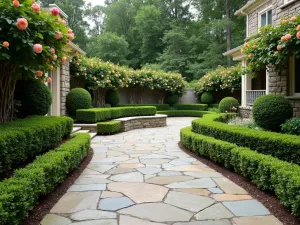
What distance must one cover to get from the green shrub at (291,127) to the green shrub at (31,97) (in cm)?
528

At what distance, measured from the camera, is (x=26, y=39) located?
13.0 ft

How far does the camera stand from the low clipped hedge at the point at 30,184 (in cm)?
230

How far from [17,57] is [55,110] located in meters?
5.40

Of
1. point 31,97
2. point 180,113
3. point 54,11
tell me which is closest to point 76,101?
point 31,97

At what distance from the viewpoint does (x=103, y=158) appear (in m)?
5.84

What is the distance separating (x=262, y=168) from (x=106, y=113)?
26.3 feet

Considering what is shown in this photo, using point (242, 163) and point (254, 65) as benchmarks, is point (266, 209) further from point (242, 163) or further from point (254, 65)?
point (254, 65)

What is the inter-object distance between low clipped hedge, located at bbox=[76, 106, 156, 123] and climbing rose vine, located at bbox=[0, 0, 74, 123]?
4.81 meters

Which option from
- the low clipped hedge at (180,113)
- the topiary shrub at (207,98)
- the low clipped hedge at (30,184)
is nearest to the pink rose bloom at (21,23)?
the low clipped hedge at (30,184)

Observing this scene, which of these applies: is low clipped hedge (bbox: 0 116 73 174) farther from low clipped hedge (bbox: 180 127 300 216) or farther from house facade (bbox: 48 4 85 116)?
house facade (bbox: 48 4 85 116)

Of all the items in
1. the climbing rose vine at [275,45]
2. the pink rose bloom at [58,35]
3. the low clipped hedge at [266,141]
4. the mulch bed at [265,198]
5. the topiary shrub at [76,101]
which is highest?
the climbing rose vine at [275,45]

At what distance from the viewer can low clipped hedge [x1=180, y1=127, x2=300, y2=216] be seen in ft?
9.00

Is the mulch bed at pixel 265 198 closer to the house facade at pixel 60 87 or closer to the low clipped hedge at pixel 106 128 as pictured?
the low clipped hedge at pixel 106 128

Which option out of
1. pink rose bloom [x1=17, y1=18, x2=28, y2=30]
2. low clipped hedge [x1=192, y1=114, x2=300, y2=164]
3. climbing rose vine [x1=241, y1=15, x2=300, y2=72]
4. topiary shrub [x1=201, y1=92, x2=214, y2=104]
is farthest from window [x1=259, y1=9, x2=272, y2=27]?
pink rose bloom [x1=17, y1=18, x2=28, y2=30]
